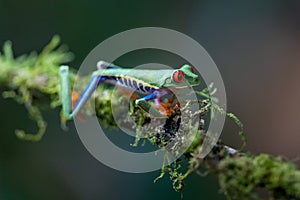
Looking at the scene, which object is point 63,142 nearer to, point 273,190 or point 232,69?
point 232,69

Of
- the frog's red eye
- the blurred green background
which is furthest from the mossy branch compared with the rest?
A: the blurred green background

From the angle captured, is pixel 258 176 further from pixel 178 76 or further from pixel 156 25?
pixel 156 25

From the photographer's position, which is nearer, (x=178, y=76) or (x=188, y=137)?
(x=188, y=137)

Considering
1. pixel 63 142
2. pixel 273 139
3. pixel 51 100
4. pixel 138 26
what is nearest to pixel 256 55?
pixel 273 139

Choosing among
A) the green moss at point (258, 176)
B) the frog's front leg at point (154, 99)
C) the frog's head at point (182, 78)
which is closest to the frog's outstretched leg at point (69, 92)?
the frog's front leg at point (154, 99)

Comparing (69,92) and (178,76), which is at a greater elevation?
(178,76)

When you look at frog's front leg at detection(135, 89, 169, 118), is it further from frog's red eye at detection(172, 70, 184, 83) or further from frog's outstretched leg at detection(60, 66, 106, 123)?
frog's outstretched leg at detection(60, 66, 106, 123)

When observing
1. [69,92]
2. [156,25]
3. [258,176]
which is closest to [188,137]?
[258,176]
